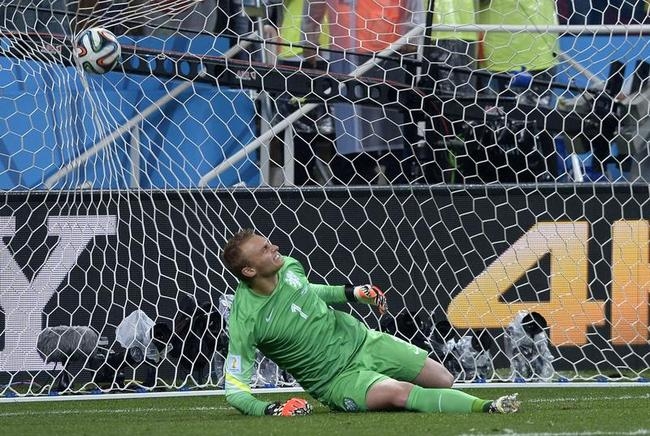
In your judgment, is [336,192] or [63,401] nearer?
[63,401]

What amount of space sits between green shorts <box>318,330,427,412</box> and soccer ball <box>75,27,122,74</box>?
303 centimetres

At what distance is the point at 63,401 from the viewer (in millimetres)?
8086

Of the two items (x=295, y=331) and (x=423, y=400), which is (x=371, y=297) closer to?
(x=295, y=331)

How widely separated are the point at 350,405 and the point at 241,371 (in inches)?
22.6

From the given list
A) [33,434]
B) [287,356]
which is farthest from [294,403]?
[33,434]

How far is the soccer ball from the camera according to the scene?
8.56m

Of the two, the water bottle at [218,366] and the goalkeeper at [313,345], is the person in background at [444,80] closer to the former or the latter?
the water bottle at [218,366]

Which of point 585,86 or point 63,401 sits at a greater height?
point 585,86

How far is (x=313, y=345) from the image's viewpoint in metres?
6.49

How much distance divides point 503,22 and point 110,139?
117 inches

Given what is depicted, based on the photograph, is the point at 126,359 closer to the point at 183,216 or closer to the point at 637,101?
the point at 183,216

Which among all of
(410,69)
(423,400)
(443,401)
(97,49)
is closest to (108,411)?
(423,400)

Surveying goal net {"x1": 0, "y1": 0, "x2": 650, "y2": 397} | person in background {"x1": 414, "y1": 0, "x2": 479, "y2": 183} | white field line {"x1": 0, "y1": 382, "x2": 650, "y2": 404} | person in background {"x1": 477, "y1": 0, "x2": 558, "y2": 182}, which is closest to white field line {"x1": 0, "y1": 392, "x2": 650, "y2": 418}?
white field line {"x1": 0, "y1": 382, "x2": 650, "y2": 404}

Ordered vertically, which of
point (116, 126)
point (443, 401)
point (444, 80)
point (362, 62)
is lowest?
point (443, 401)
